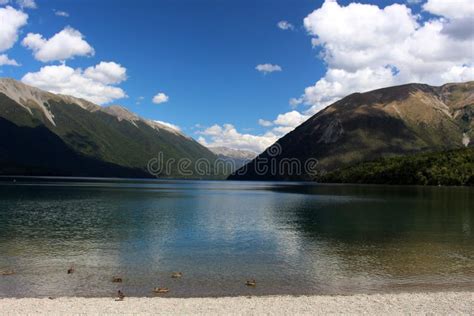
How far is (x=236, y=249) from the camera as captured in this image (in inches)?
2066


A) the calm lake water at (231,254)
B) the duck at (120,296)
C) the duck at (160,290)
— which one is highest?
the duck at (120,296)

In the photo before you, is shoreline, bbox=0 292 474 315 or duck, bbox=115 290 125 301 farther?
duck, bbox=115 290 125 301

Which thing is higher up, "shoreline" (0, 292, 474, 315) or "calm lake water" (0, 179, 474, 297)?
"shoreline" (0, 292, 474, 315)

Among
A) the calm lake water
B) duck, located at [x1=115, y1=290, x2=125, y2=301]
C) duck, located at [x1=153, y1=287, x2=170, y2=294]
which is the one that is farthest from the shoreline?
the calm lake water

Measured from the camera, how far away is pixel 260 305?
28.1 metres

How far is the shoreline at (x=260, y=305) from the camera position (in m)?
26.5

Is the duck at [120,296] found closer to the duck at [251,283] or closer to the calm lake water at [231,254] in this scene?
the calm lake water at [231,254]

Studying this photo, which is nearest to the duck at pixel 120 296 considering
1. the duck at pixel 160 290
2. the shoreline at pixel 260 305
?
the shoreline at pixel 260 305

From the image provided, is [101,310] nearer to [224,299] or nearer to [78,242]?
[224,299]

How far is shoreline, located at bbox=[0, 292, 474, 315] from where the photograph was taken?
26.5 meters

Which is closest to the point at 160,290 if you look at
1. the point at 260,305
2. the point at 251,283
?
the point at 251,283

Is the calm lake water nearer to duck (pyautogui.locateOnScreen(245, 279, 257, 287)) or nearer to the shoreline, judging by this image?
duck (pyautogui.locateOnScreen(245, 279, 257, 287))

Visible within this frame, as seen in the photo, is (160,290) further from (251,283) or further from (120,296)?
(251,283)

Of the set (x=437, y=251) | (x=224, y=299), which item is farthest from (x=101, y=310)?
(x=437, y=251)
